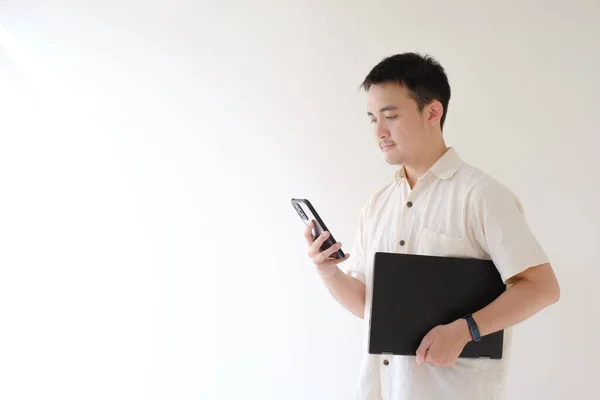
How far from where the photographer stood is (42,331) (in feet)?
6.82

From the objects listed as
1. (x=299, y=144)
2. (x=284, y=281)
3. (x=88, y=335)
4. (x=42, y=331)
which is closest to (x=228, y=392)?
(x=284, y=281)

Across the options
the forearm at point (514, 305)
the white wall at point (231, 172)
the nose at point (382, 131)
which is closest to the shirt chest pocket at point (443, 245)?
the forearm at point (514, 305)

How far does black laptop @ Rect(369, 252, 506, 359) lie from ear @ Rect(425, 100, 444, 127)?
309 mm

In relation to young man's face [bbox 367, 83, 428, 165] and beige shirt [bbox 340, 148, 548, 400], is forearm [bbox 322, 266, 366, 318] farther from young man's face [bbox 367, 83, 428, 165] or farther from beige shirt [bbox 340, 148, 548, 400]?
young man's face [bbox 367, 83, 428, 165]

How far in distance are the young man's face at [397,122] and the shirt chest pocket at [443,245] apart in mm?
175

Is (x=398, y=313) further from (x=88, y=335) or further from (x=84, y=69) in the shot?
(x=84, y=69)

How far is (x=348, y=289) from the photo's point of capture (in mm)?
1319

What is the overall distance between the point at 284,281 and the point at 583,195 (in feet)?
2.94

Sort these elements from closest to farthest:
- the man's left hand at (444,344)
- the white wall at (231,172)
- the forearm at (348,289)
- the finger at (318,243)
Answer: the man's left hand at (444,344), the finger at (318,243), the forearm at (348,289), the white wall at (231,172)

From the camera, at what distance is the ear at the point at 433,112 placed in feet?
4.09

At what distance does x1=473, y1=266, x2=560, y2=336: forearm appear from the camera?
1.08 metres

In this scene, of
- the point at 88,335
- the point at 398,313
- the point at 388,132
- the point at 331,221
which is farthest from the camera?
the point at 88,335

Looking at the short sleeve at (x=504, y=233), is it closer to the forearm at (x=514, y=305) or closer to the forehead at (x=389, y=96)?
the forearm at (x=514, y=305)

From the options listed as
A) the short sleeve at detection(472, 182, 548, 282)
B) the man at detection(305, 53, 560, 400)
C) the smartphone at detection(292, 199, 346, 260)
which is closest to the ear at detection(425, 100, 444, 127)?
the man at detection(305, 53, 560, 400)
